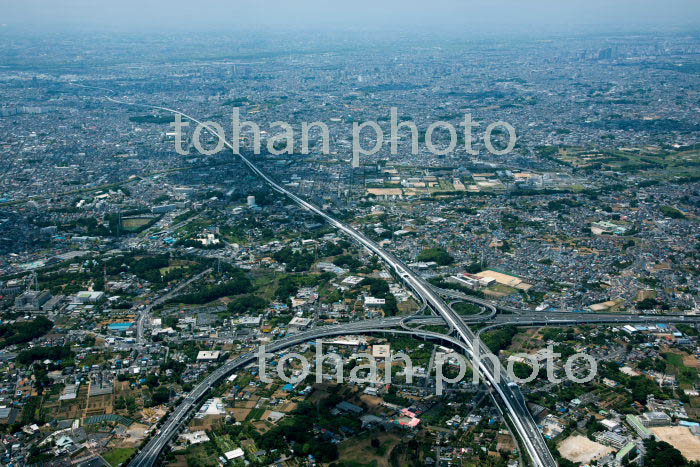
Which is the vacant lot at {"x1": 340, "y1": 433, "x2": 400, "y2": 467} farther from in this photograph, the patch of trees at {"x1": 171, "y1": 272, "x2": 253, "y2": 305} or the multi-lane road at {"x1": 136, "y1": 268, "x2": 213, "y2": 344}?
the patch of trees at {"x1": 171, "y1": 272, "x2": 253, "y2": 305}

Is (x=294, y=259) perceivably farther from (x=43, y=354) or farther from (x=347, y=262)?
(x=43, y=354)

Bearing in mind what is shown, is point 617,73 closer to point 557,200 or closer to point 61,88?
point 557,200

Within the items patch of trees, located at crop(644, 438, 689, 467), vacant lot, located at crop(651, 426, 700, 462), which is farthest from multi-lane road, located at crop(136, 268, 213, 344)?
vacant lot, located at crop(651, 426, 700, 462)

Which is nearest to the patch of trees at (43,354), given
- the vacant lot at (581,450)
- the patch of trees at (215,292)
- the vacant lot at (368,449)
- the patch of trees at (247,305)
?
the patch of trees at (215,292)

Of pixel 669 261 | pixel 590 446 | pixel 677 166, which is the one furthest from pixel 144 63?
pixel 590 446

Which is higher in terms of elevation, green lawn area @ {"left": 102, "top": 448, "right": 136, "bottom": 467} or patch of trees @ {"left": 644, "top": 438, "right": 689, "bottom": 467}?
patch of trees @ {"left": 644, "top": 438, "right": 689, "bottom": 467}

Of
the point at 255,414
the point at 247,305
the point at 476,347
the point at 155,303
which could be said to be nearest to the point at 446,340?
the point at 476,347
